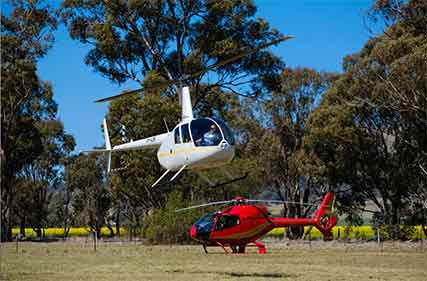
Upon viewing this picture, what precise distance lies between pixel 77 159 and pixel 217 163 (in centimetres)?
4686

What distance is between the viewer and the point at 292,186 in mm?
53688

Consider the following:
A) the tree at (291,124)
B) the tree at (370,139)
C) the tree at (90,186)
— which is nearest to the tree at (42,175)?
the tree at (90,186)

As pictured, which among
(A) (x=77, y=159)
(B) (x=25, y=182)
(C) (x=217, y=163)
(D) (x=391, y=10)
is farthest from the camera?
(A) (x=77, y=159)

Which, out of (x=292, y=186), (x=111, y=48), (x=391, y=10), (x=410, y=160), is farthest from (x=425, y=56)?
(x=292, y=186)

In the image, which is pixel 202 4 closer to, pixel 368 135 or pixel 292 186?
pixel 368 135

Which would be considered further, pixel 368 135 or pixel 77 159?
pixel 77 159

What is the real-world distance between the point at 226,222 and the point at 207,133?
7.84 m

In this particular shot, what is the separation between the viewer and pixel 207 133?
20172 millimetres

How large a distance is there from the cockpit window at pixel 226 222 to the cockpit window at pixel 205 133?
7635 millimetres

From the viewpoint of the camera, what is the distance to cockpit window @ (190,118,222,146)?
20031mm

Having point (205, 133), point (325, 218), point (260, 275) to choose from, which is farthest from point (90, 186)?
point (260, 275)

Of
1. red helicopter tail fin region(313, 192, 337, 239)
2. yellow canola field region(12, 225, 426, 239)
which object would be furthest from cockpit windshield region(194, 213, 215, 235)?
yellow canola field region(12, 225, 426, 239)

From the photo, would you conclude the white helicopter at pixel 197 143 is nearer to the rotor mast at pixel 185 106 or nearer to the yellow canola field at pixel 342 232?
the rotor mast at pixel 185 106

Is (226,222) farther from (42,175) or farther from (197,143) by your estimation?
(42,175)
